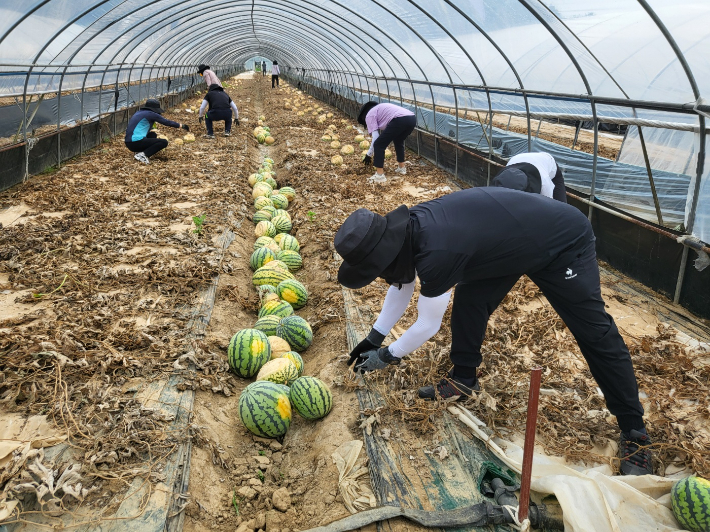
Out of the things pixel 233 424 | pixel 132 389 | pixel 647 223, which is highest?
pixel 647 223

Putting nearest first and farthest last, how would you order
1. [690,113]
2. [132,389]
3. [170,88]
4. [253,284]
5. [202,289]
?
1. [132,389]
2. [690,113]
3. [202,289]
4. [253,284]
5. [170,88]

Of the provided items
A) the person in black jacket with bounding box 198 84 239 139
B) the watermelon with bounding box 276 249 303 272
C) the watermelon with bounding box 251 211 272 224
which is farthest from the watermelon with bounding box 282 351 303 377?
the person in black jacket with bounding box 198 84 239 139

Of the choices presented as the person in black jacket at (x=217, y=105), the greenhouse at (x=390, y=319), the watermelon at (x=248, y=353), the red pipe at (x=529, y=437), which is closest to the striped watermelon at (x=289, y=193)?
the greenhouse at (x=390, y=319)

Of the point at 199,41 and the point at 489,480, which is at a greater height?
the point at 199,41

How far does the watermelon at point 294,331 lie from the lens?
4.61 meters

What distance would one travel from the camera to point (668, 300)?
5.61 m

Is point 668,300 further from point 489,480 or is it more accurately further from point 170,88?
point 170,88

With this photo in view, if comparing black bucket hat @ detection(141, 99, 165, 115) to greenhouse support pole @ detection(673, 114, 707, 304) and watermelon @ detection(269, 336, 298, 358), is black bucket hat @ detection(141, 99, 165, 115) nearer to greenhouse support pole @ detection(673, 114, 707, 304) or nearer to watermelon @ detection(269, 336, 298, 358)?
watermelon @ detection(269, 336, 298, 358)

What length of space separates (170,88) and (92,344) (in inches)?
936

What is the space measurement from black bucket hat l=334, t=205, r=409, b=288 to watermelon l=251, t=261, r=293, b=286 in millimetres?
2934

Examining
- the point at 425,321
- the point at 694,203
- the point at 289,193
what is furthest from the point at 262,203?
the point at 694,203

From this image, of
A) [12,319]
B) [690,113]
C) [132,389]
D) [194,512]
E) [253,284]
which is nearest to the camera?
[194,512]

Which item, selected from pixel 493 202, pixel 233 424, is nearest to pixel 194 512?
pixel 233 424

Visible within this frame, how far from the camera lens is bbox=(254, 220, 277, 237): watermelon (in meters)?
7.32
